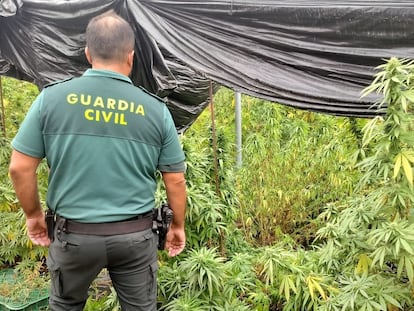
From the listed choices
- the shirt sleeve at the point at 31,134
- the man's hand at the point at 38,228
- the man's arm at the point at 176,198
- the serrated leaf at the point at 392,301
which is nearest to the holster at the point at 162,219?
the man's arm at the point at 176,198

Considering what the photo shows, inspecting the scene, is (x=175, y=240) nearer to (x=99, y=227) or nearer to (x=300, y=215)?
(x=99, y=227)

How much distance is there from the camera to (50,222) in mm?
1922

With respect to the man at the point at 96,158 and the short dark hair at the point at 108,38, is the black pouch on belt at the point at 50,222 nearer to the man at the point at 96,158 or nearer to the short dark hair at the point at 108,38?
the man at the point at 96,158

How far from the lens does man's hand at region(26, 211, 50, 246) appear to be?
6.43 feet

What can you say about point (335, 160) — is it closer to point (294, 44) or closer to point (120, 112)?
point (294, 44)

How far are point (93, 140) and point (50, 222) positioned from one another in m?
0.45

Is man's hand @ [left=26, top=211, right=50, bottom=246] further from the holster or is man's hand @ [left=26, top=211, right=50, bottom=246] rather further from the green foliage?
the green foliage

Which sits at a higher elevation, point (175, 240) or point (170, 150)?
point (170, 150)

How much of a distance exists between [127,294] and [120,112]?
0.80m

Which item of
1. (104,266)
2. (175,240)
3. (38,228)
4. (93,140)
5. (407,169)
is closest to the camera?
(407,169)

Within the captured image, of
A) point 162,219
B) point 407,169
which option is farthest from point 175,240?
point 407,169

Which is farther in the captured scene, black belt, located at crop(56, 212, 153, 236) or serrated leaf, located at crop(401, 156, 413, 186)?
black belt, located at crop(56, 212, 153, 236)

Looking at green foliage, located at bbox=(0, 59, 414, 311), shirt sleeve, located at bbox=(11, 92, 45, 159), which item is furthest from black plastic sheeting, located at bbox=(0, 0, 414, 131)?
shirt sleeve, located at bbox=(11, 92, 45, 159)

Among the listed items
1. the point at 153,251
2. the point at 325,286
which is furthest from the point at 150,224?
the point at 325,286
